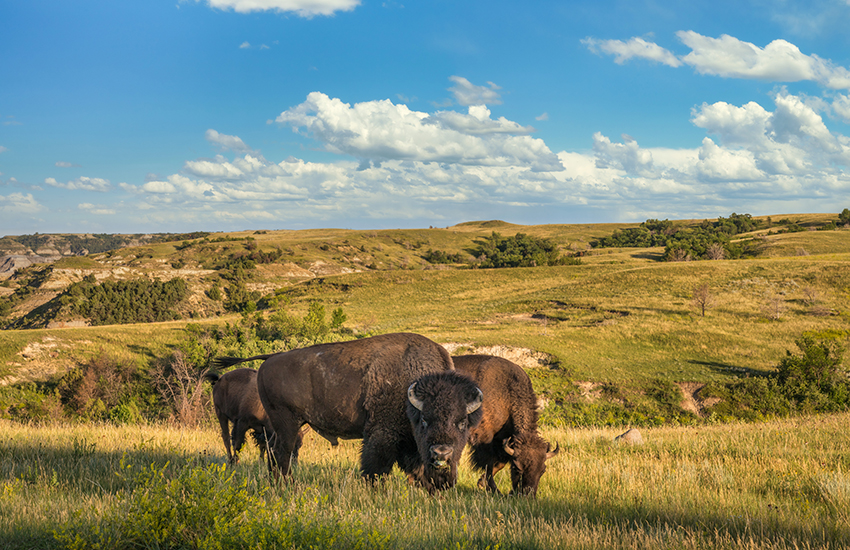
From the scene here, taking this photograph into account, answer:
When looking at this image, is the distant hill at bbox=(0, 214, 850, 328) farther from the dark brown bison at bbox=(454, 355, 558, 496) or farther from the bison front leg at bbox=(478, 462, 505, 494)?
A: the bison front leg at bbox=(478, 462, 505, 494)

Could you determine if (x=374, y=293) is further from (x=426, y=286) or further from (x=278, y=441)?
(x=278, y=441)

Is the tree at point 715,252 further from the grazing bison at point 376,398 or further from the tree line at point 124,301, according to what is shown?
the grazing bison at point 376,398

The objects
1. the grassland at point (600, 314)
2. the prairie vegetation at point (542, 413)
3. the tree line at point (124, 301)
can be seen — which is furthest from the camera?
the tree line at point (124, 301)

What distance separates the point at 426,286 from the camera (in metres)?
75.2

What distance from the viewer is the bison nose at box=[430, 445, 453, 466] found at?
5.53 meters

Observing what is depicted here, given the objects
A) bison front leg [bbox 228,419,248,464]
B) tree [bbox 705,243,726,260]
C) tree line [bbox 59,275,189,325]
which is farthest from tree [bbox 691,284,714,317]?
tree line [bbox 59,275,189,325]

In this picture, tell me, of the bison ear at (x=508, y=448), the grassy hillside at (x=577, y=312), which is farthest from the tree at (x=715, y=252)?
the bison ear at (x=508, y=448)

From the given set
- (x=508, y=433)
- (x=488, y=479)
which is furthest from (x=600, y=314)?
(x=488, y=479)

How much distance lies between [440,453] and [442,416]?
1.29ft

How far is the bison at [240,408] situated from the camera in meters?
10.2

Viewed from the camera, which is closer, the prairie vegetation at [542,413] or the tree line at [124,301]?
the prairie vegetation at [542,413]

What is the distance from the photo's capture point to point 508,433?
7969 mm

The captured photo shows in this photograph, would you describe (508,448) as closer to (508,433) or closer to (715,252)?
(508,433)

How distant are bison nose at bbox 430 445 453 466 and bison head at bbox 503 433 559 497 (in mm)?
2199
